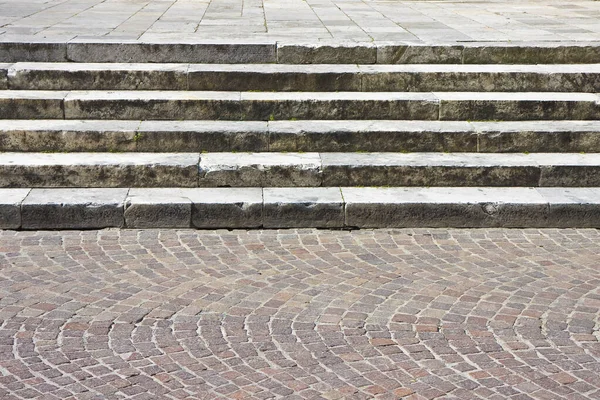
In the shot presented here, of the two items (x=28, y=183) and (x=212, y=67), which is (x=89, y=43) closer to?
(x=212, y=67)

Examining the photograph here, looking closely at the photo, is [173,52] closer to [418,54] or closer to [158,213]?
[418,54]

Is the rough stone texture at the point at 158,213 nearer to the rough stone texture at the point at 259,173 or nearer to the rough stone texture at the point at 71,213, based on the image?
the rough stone texture at the point at 71,213

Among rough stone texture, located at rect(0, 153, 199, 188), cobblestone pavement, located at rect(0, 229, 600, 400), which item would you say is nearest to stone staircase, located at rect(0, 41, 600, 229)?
rough stone texture, located at rect(0, 153, 199, 188)

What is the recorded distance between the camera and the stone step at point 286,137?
24.0ft

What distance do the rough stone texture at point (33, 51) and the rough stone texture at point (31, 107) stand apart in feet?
2.37

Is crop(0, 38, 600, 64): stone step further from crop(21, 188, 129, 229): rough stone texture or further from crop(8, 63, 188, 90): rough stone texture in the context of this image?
crop(21, 188, 129, 229): rough stone texture

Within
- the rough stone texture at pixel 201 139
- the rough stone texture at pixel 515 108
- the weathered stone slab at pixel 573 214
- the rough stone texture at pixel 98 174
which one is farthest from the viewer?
the rough stone texture at pixel 515 108

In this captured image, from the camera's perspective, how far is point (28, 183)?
688 centimetres

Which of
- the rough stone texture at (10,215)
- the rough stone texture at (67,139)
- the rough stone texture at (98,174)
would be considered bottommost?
the rough stone texture at (10,215)

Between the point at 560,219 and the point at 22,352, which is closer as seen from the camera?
the point at 22,352

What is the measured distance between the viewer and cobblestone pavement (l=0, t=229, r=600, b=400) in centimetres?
413

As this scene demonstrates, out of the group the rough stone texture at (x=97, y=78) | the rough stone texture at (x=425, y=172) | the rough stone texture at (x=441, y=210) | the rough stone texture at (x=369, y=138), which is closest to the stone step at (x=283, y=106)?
the rough stone texture at (x=97, y=78)

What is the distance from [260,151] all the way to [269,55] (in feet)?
4.65

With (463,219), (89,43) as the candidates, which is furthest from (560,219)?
(89,43)
